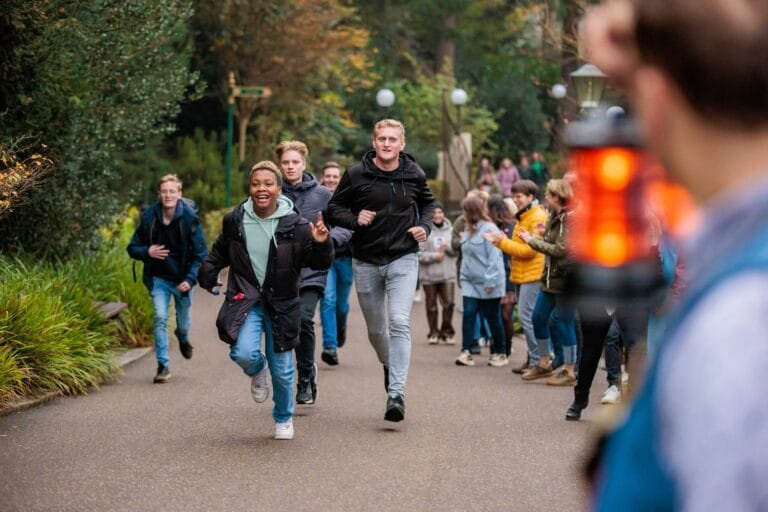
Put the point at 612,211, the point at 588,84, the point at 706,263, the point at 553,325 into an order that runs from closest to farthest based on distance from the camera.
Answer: the point at 706,263, the point at 612,211, the point at 553,325, the point at 588,84

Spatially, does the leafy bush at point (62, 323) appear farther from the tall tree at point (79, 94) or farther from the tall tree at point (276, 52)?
the tall tree at point (276, 52)

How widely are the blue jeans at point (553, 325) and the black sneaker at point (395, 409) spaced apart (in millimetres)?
3031

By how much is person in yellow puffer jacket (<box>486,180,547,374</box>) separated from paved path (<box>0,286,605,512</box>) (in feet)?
2.14

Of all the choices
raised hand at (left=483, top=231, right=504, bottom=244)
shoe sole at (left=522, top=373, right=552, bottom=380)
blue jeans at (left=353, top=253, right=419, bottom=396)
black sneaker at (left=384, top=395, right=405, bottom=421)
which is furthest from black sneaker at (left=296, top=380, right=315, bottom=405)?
shoe sole at (left=522, top=373, right=552, bottom=380)

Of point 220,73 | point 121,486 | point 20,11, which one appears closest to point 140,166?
point 220,73

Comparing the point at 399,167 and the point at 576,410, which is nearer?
the point at 399,167

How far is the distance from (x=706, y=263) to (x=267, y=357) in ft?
25.5

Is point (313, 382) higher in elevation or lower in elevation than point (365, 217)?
lower

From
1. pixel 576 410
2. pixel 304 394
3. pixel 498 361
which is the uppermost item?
pixel 576 410

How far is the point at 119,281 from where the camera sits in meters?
14.6

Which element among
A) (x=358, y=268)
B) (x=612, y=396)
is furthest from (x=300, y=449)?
(x=612, y=396)

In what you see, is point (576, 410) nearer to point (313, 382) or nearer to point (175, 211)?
point (313, 382)

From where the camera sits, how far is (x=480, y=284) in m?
13.7

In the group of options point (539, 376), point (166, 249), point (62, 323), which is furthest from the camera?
point (539, 376)
